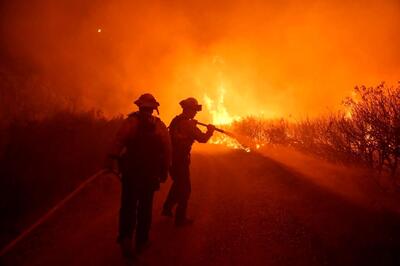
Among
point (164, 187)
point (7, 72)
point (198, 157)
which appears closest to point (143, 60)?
point (7, 72)

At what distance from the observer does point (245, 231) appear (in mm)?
5926

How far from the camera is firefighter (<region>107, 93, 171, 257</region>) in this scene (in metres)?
5.06

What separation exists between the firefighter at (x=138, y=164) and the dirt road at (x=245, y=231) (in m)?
0.41

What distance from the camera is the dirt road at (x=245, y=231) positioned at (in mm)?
5027

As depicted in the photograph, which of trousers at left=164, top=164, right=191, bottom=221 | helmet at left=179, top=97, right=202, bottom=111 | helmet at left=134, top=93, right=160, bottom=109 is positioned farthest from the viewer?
helmet at left=179, top=97, right=202, bottom=111

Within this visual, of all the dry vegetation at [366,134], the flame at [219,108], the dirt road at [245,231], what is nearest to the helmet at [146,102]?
the dirt road at [245,231]

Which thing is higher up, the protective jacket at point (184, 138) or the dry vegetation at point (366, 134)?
the dry vegetation at point (366, 134)

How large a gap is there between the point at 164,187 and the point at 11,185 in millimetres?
3482

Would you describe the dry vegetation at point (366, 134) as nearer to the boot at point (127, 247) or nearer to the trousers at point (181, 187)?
the trousers at point (181, 187)

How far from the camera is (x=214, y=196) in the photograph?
311 inches

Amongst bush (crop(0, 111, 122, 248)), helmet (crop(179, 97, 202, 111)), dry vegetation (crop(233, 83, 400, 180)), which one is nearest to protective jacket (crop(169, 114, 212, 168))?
helmet (crop(179, 97, 202, 111))

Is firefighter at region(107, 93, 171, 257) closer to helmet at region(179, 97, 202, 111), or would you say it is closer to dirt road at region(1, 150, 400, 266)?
dirt road at region(1, 150, 400, 266)

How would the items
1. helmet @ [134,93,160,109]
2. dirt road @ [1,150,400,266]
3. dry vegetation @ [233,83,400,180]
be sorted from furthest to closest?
dry vegetation @ [233,83,400,180] < helmet @ [134,93,160,109] < dirt road @ [1,150,400,266]

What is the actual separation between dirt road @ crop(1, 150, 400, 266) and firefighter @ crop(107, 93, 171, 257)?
16.2 inches
